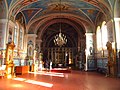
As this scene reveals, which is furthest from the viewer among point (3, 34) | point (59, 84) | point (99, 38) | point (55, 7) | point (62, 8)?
point (99, 38)

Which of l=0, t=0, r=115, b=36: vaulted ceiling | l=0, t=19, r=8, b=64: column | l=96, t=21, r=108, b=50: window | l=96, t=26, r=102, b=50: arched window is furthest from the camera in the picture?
l=96, t=26, r=102, b=50: arched window

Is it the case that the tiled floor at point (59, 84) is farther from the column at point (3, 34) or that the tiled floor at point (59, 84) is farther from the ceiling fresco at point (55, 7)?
the ceiling fresco at point (55, 7)

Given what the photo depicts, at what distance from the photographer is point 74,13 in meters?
17.2

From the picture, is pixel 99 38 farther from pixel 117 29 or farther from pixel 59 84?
pixel 59 84

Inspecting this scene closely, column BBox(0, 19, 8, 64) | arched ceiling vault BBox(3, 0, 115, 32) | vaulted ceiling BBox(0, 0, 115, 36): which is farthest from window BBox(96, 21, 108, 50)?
column BBox(0, 19, 8, 64)

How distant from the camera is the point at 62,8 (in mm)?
16516

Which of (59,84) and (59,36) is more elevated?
(59,36)

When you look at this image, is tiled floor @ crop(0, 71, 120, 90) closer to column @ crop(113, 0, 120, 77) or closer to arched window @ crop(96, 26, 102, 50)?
column @ crop(113, 0, 120, 77)

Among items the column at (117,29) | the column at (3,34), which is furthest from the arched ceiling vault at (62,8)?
the column at (3,34)

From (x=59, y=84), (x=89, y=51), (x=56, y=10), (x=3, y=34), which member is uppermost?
(x=56, y=10)

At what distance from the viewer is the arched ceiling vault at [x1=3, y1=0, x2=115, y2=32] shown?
12.7 metres

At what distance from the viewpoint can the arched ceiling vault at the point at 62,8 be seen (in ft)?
41.6

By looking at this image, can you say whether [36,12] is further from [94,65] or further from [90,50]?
[94,65]

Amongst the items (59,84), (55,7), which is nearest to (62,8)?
(55,7)
